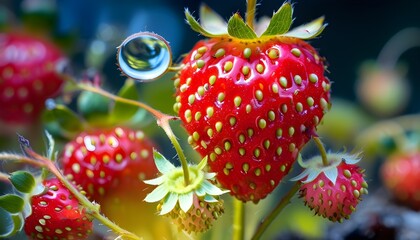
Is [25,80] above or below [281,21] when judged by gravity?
below

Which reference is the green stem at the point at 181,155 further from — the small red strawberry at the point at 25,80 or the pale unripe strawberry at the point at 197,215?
the small red strawberry at the point at 25,80

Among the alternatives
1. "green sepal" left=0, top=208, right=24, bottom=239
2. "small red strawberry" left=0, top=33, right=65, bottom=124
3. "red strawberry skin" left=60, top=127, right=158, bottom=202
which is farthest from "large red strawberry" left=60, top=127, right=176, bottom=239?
"small red strawberry" left=0, top=33, right=65, bottom=124

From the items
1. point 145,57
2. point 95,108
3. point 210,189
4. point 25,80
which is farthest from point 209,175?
point 25,80

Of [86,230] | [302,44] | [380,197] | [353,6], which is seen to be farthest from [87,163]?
[353,6]

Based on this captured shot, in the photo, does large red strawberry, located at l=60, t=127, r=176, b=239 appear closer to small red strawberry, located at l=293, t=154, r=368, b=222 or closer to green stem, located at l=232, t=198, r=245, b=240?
green stem, located at l=232, t=198, r=245, b=240

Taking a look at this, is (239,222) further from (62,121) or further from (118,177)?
(62,121)
